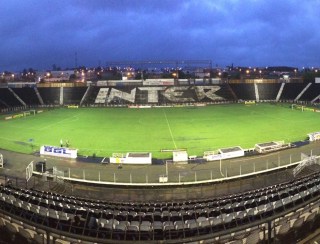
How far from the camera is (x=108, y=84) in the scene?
10588 centimetres

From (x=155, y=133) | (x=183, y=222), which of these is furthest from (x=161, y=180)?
(x=155, y=133)

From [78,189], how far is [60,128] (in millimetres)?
30556

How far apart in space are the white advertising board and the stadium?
0.12m

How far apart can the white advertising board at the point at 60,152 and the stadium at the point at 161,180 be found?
0.12 m

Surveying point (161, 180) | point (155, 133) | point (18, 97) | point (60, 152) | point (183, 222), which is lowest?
point (161, 180)

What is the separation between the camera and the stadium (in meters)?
9.78

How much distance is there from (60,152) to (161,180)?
44.1 feet

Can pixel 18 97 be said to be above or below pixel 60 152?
above

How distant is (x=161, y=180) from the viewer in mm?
24453

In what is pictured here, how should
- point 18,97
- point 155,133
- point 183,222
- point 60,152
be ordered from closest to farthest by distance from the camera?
point 183,222, point 60,152, point 155,133, point 18,97

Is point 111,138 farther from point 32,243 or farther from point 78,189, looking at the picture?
point 32,243

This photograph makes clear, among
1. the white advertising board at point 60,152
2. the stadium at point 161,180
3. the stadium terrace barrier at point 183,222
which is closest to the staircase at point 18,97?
the stadium at point 161,180

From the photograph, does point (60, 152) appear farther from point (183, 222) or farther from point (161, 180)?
point (183, 222)

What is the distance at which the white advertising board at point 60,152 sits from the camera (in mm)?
32562
